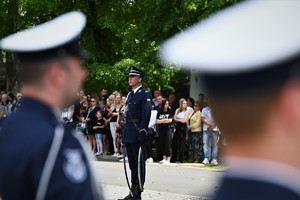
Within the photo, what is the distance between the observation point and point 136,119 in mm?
8125

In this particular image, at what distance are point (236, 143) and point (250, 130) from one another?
4 centimetres

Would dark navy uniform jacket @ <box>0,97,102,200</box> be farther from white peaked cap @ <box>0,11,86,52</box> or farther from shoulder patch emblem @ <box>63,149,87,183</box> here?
white peaked cap @ <box>0,11,86,52</box>

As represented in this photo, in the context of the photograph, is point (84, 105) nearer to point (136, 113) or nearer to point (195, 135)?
point (195, 135)

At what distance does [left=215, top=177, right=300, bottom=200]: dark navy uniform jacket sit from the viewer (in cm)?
114

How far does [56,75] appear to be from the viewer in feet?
6.72

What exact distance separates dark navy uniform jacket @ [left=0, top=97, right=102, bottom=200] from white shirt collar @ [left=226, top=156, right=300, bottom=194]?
0.83m

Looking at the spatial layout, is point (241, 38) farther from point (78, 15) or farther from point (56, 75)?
point (78, 15)

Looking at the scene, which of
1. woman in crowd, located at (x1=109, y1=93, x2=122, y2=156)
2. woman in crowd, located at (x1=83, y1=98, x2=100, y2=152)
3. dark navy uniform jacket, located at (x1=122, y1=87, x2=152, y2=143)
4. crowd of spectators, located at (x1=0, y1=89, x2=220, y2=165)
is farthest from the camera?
woman in crowd, located at (x1=83, y1=98, x2=100, y2=152)

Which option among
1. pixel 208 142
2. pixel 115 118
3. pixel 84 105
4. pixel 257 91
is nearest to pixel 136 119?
pixel 208 142

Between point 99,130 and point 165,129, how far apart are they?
2.43 m

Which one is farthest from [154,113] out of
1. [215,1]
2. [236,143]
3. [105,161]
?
[236,143]

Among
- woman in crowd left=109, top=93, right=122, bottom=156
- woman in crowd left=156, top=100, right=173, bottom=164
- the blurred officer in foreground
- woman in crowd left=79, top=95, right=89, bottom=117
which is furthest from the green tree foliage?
the blurred officer in foreground

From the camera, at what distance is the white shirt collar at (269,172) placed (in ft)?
3.75

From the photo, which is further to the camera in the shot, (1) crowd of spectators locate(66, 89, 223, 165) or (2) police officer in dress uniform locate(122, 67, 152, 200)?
(1) crowd of spectators locate(66, 89, 223, 165)
